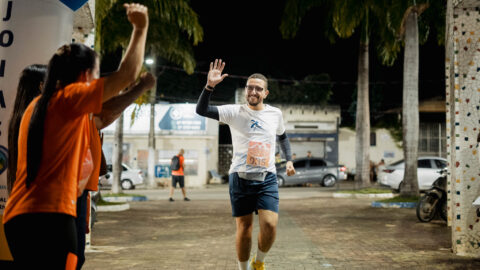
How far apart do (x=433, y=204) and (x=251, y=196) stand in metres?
6.70

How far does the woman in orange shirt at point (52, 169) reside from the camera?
7.25 ft

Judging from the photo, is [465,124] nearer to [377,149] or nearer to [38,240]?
[38,240]

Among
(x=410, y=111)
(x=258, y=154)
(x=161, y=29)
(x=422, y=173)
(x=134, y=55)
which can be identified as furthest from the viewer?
(x=422, y=173)

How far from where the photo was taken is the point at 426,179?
19.2 m

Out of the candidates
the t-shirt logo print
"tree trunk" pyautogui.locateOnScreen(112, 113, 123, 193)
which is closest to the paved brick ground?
the t-shirt logo print

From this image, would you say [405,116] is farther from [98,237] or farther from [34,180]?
[34,180]

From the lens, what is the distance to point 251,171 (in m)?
4.48

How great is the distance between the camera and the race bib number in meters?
4.50

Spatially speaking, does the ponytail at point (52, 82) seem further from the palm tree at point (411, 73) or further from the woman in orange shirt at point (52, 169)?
the palm tree at point (411, 73)

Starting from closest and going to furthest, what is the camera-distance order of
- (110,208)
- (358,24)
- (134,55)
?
(134,55) → (110,208) → (358,24)

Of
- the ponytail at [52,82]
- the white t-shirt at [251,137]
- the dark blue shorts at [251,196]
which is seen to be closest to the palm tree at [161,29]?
the white t-shirt at [251,137]

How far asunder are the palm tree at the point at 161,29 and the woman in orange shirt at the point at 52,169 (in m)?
8.52

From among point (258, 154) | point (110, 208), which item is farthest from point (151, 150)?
point (258, 154)

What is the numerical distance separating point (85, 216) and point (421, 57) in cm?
3720
